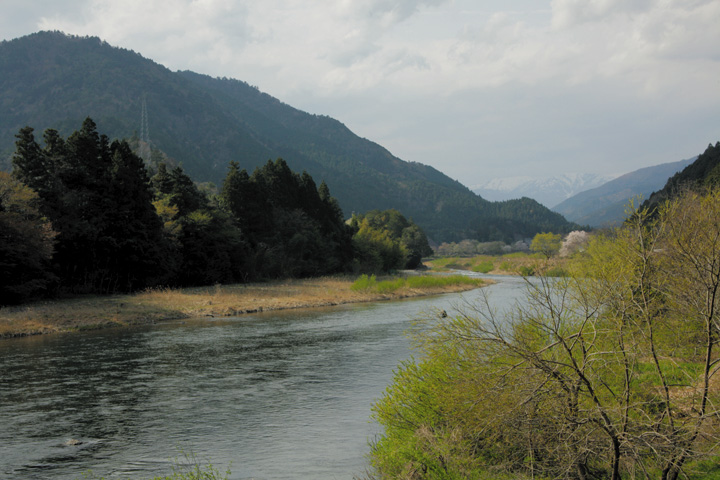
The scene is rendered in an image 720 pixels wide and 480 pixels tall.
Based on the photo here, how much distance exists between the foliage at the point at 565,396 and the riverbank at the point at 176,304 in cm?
3086

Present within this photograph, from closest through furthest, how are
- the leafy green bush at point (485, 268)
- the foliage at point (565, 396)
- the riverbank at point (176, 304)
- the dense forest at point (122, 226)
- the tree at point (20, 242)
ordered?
the foliage at point (565, 396)
the riverbank at point (176, 304)
the tree at point (20, 242)
the dense forest at point (122, 226)
the leafy green bush at point (485, 268)

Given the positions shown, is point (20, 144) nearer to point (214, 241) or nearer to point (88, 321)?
point (88, 321)

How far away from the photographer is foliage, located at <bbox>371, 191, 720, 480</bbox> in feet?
25.6

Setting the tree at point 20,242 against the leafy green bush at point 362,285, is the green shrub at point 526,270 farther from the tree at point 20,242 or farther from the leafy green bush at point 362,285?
the leafy green bush at point 362,285

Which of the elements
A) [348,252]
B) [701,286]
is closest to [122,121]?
[348,252]

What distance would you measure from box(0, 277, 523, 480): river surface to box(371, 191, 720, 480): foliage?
166 cm

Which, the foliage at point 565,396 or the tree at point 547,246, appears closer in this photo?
the foliage at point 565,396

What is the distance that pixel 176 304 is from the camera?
45062 mm

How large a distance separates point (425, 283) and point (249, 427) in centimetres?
5398

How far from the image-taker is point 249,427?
51.5ft

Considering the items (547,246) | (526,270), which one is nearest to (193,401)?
(526,270)

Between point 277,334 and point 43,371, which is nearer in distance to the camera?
point 43,371

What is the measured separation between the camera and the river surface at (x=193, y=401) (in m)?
13.0

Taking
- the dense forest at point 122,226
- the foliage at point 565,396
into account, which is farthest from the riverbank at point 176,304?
the foliage at point 565,396
